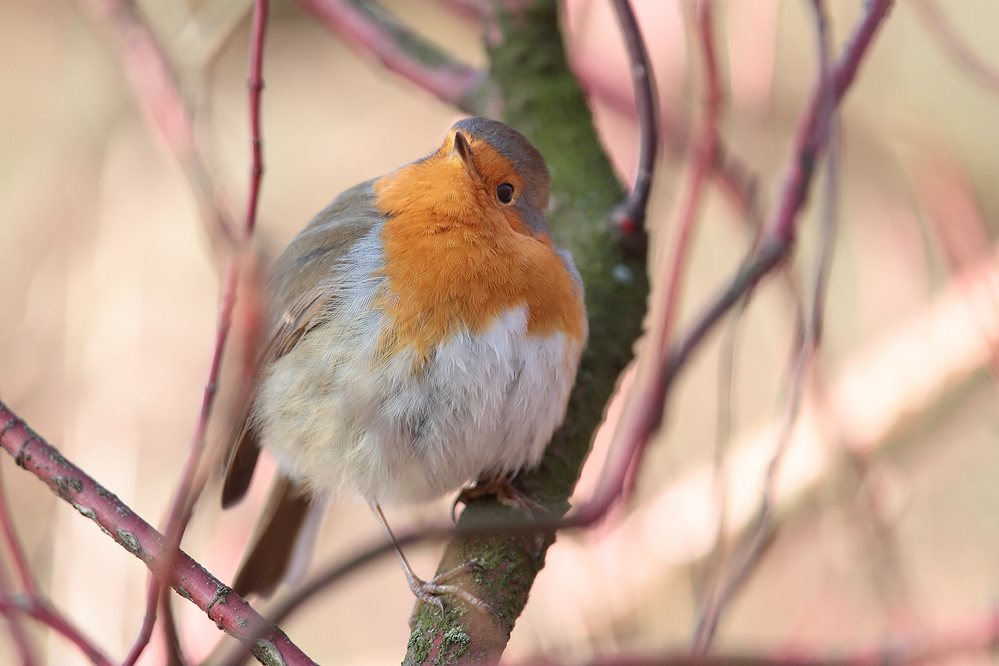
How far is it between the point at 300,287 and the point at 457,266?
0.42m

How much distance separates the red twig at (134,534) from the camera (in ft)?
3.32

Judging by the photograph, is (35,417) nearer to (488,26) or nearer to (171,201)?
(171,201)

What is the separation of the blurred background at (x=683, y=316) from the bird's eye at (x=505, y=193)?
1.89 ft

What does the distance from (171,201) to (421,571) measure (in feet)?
8.54

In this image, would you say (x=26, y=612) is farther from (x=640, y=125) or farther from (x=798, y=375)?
(x=640, y=125)

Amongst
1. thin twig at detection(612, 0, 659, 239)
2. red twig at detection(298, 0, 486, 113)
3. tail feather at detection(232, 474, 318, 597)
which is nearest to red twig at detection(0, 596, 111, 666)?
tail feather at detection(232, 474, 318, 597)

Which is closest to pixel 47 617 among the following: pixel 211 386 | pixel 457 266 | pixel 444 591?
pixel 211 386

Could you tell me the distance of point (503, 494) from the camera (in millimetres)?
1922

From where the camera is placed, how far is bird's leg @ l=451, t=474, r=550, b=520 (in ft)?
6.14

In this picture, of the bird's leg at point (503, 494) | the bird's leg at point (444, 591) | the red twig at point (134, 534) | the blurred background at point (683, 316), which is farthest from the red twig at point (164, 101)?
the bird's leg at point (503, 494)

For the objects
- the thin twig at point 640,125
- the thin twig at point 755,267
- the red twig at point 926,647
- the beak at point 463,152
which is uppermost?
the beak at point 463,152

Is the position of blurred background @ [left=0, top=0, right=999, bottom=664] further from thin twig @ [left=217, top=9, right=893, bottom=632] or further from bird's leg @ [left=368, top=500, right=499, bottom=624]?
bird's leg @ [left=368, top=500, right=499, bottom=624]

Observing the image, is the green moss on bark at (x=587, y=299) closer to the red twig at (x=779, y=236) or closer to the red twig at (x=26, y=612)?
the red twig at (x=779, y=236)

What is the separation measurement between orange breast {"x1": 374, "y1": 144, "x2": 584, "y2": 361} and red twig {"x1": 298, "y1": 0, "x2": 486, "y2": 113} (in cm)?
74
